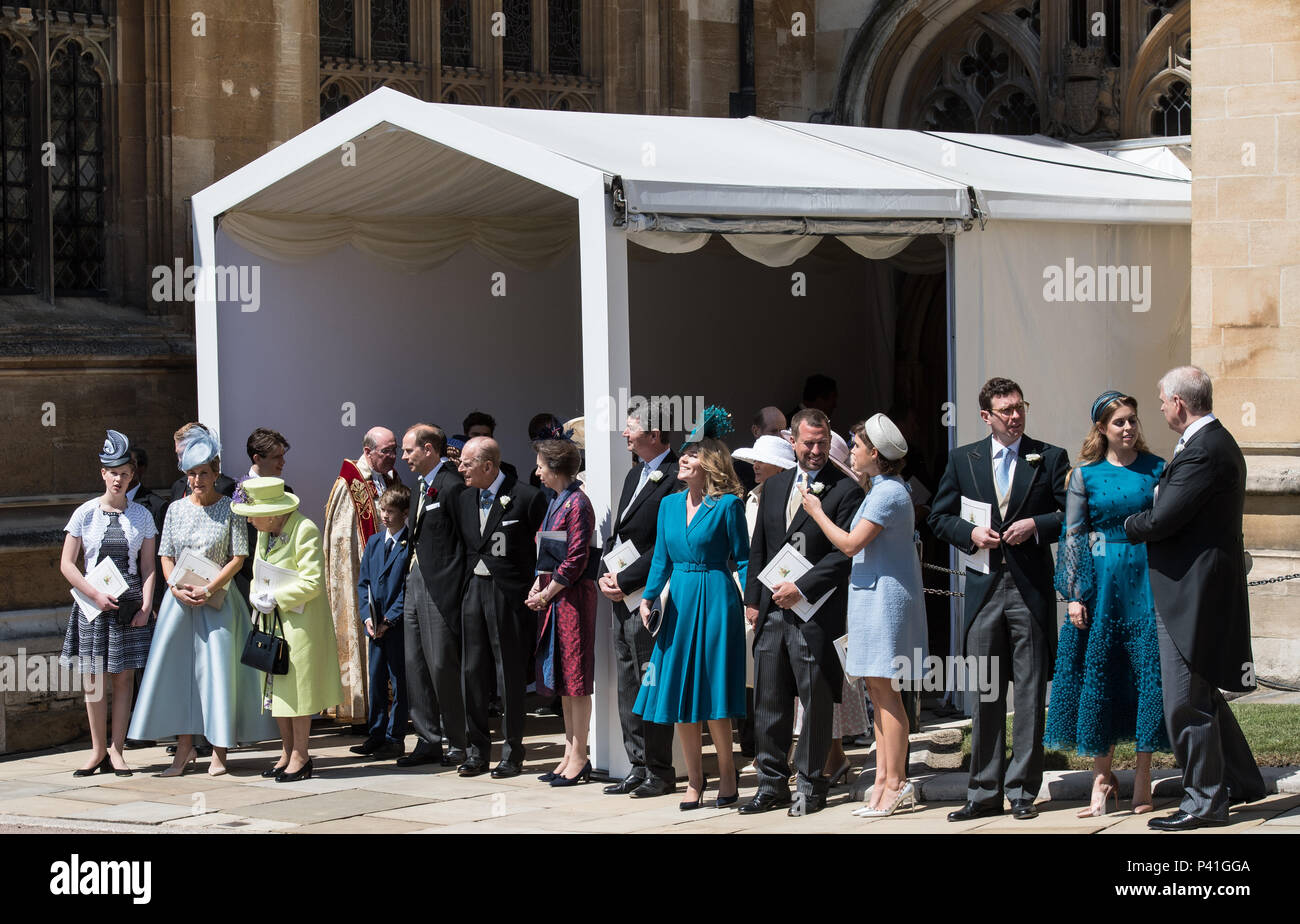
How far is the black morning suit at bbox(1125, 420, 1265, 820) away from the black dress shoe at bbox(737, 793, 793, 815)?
174 cm

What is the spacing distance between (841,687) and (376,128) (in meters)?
3.83

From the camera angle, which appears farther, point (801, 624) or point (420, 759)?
point (420, 759)

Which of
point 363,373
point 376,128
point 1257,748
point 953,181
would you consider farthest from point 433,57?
point 1257,748

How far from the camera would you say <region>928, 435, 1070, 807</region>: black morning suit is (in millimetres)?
7879

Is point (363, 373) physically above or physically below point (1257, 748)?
above

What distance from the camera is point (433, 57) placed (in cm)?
1420

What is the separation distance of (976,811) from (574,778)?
2.13 metres

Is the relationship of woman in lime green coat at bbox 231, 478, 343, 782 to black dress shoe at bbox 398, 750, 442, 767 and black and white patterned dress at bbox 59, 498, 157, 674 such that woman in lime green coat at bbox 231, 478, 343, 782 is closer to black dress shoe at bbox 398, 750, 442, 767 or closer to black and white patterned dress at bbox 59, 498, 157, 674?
black dress shoe at bbox 398, 750, 442, 767

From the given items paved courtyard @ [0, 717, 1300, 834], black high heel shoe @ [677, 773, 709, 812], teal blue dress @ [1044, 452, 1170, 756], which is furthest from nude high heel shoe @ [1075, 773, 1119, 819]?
black high heel shoe @ [677, 773, 709, 812]

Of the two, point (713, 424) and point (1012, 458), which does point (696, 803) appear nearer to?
point (713, 424)

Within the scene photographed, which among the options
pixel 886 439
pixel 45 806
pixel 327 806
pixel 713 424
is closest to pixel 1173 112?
pixel 713 424

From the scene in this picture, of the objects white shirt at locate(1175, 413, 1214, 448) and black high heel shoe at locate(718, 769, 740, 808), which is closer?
white shirt at locate(1175, 413, 1214, 448)

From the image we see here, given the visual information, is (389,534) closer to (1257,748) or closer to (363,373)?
(363,373)

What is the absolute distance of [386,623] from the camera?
1018 cm
